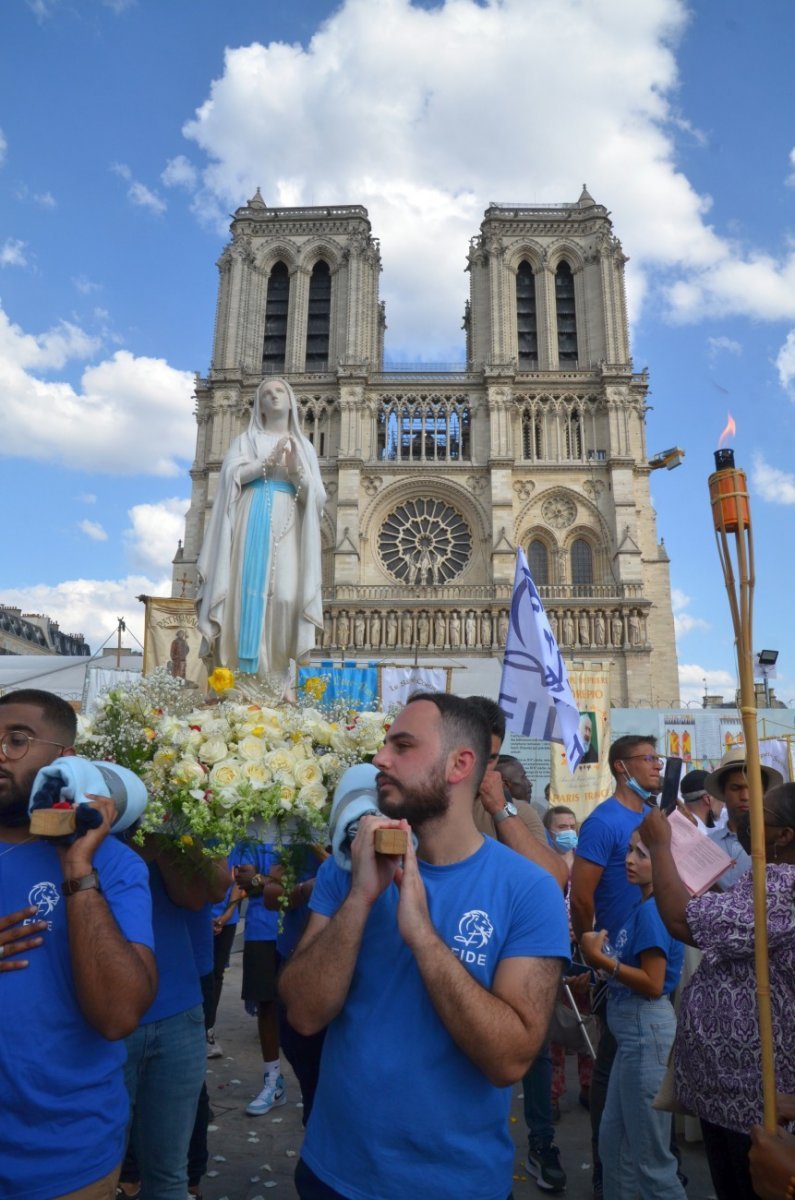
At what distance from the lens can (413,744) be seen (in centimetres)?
194

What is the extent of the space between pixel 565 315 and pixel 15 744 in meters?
37.3

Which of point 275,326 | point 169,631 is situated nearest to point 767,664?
point 169,631

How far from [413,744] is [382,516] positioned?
30.9 metres

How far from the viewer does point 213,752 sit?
2557 millimetres

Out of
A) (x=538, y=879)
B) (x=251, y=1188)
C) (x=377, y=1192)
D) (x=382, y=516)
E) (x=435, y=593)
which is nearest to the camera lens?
(x=377, y=1192)

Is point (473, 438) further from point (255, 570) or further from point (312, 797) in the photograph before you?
point (312, 797)

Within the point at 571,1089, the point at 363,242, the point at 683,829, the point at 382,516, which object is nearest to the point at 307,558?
the point at 683,829

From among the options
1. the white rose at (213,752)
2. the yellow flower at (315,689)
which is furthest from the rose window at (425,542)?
the white rose at (213,752)

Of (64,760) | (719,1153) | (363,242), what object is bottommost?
(719,1153)

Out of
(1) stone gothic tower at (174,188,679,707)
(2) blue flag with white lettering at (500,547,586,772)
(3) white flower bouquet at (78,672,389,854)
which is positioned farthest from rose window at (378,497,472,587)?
(3) white flower bouquet at (78,672,389,854)

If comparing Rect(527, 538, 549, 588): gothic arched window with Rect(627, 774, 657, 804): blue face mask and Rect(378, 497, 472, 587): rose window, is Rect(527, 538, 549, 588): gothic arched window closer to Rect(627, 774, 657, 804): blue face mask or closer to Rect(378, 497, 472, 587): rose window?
Rect(378, 497, 472, 587): rose window

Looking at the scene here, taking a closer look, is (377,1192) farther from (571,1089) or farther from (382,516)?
(382,516)

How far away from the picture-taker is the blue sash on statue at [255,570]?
A: 181 inches

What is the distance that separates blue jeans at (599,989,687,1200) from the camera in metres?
→ 3.02
